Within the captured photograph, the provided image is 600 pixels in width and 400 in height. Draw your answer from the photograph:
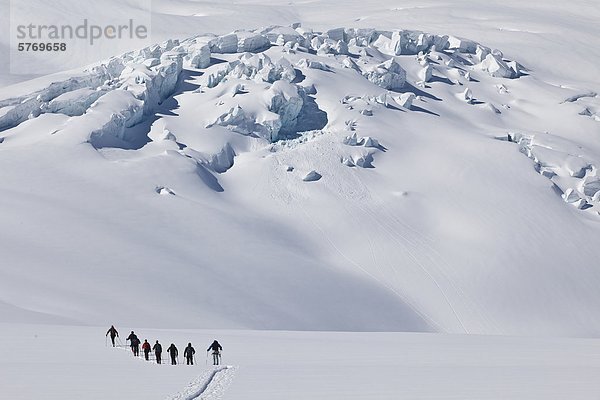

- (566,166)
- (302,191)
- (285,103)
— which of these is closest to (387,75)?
(285,103)

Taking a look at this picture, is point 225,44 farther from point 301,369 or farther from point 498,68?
point 301,369

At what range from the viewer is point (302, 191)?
67.1 meters

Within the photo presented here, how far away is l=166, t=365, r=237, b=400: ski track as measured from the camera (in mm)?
21500

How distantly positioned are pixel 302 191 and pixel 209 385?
43756 millimetres

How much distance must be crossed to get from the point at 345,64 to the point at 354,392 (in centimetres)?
6327

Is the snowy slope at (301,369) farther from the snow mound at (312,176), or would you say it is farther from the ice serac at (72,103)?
the ice serac at (72,103)

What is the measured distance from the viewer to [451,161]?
71.1 metres

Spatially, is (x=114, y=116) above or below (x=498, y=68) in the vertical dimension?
below

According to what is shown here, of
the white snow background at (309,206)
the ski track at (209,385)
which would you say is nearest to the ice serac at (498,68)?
the white snow background at (309,206)

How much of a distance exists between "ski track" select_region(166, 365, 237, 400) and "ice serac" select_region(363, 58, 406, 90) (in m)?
56.7

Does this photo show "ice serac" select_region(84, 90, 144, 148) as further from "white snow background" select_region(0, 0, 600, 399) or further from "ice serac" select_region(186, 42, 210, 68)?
"ice serac" select_region(186, 42, 210, 68)

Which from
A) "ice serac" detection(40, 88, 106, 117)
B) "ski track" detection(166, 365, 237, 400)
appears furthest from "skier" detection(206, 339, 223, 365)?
"ice serac" detection(40, 88, 106, 117)

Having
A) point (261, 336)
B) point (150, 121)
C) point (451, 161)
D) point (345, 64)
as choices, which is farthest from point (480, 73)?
point (261, 336)

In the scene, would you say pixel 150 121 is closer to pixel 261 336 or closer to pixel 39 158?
pixel 39 158
